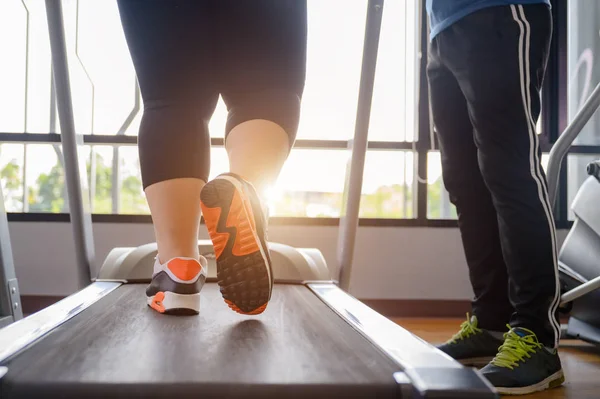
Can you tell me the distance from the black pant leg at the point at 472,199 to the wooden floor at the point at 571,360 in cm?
23

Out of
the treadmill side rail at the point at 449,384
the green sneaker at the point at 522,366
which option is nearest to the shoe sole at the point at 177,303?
the treadmill side rail at the point at 449,384

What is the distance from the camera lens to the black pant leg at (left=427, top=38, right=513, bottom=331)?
1516 millimetres

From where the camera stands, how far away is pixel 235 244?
92cm

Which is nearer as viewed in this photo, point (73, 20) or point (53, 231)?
point (53, 231)

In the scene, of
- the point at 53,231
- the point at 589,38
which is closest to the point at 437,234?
the point at 589,38

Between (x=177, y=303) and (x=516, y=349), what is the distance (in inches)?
29.2

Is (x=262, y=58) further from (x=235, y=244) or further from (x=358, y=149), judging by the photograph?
(x=358, y=149)

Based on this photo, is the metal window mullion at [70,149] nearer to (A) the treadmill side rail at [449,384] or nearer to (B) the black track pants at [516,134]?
(B) the black track pants at [516,134]

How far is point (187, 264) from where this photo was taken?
102cm

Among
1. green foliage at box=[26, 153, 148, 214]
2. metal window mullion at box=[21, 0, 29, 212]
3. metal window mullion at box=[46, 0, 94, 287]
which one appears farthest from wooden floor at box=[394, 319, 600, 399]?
metal window mullion at box=[21, 0, 29, 212]

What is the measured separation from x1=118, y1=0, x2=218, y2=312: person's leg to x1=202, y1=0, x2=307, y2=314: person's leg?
0.15 ft

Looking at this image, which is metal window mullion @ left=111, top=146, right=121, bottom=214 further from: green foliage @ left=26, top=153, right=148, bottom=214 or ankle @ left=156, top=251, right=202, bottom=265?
ankle @ left=156, top=251, right=202, bottom=265

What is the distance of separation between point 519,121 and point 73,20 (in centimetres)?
253

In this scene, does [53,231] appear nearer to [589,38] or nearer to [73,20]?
[73,20]
